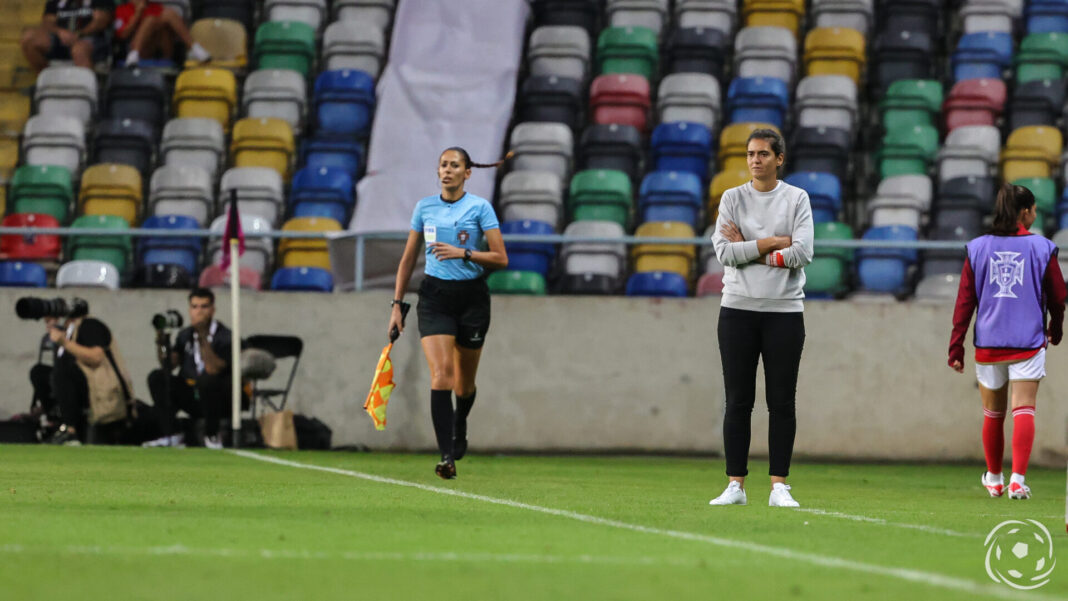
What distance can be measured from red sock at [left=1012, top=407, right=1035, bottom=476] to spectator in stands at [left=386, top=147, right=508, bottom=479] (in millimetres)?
3083

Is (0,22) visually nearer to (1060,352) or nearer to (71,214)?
(71,214)

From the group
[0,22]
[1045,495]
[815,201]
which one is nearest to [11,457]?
[1045,495]

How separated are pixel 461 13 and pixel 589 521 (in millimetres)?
13151

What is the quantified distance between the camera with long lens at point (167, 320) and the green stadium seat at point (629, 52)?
6819mm

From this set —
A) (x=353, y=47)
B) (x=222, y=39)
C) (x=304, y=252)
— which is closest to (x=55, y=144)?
(x=222, y=39)

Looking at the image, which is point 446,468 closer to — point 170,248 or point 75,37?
point 170,248

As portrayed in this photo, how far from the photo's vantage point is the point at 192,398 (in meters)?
14.1

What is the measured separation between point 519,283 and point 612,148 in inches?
130

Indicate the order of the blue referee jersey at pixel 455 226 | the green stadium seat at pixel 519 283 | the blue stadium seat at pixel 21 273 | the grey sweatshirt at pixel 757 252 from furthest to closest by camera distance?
1. the blue stadium seat at pixel 21 273
2. the green stadium seat at pixel 519 283
3. the blue referee jersey at pixel 455 226
4. the grey sweatshirt at pixel 757 252

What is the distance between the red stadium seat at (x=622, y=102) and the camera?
18125 millimetres

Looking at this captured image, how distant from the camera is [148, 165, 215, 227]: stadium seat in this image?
55.0ft

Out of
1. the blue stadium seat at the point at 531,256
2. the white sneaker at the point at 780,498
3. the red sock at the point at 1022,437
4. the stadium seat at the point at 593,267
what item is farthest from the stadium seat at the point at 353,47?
the white sneaker at the point at 780,498

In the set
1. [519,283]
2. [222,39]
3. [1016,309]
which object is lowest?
[1016,309]

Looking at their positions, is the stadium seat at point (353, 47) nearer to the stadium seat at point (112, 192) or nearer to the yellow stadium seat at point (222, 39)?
the yellow stadium seat at point (222, 39)
